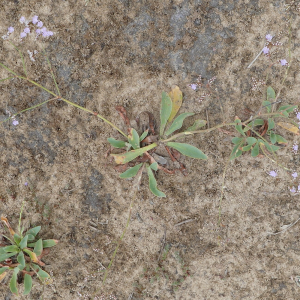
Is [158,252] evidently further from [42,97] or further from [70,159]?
[42,97]

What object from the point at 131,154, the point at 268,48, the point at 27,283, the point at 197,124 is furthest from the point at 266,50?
the point at 27,283

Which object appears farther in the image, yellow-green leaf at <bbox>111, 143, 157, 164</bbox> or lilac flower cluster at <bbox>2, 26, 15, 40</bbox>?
lilac flower cluster at <bbox>2, 26, 15, 40</bbox>

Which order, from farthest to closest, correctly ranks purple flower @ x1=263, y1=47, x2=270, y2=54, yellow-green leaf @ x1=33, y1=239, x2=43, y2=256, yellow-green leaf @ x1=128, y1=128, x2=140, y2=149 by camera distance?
yellow-green leaf @ x1=33, y1=239, x2=43, y2=256 < purple flower @ x1=263, y1=47, x2=270, y2=54 < yellow-green leaf @ x1=128, y1=128, x2=140, y2=149

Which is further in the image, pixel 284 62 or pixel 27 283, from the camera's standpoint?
pixel 27 283

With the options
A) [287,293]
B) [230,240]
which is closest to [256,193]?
[230,240]

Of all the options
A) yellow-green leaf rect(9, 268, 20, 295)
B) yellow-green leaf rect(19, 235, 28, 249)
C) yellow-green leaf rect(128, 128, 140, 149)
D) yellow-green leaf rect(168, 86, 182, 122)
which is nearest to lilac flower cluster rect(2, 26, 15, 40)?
yellow-green leaf rect(128, 128, 140, 149)

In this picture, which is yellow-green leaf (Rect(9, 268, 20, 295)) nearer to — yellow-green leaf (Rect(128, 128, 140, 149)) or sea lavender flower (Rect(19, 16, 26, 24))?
yellow-green leaf (Rect(128, 128, 140, 149))

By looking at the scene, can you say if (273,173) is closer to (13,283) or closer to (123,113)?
(123,113)

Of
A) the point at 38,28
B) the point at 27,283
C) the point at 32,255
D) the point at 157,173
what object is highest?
the point at 38,28
